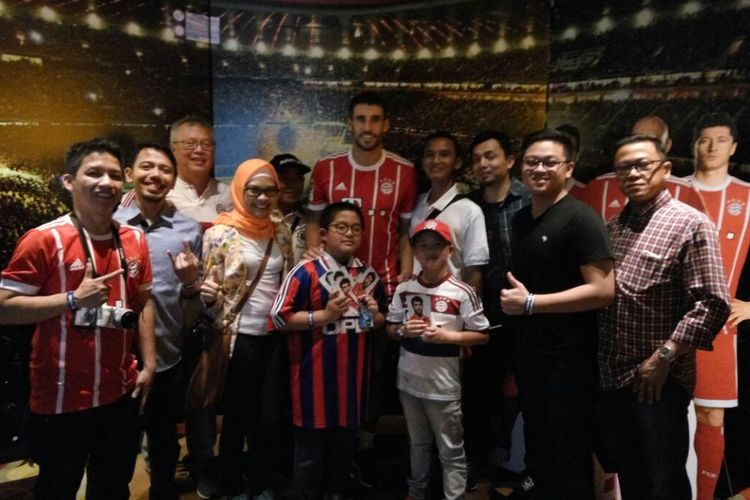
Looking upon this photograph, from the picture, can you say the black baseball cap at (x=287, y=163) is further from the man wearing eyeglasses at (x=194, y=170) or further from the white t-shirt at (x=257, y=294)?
the white t-shirt at (x=257, y=294)

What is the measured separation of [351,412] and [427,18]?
303 centimetres

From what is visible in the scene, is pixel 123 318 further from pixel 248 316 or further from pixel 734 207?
pixel 734 207

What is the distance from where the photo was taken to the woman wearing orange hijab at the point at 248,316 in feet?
8.57

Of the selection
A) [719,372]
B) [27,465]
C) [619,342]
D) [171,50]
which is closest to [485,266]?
[619,342]

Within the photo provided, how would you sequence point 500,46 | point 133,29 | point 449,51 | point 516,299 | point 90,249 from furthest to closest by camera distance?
point 449,51 → point 500,46 → point 133,29 → point 516,299 → point 90,249

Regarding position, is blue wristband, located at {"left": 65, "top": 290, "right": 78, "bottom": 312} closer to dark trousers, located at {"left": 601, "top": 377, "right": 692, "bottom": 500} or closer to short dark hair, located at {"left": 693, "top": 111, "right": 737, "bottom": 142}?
dark trousers, located at {"left": 601, "top": 377, "right": 692, "bottom": 500}

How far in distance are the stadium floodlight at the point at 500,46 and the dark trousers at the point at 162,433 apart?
3.18 metres

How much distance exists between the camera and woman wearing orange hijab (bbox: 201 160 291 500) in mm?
2611

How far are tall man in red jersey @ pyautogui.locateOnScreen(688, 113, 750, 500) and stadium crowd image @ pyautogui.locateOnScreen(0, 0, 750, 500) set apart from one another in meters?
0.01

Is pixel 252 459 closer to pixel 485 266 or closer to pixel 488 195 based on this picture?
pixel 485 266

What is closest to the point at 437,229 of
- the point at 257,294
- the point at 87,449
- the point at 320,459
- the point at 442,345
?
the point at 442,345

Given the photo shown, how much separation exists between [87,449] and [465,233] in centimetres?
211

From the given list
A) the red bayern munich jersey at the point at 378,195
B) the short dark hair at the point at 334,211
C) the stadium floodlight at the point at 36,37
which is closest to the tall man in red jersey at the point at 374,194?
the red bayern munich jersey at the point at 378,195

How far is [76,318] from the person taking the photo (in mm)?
1955
